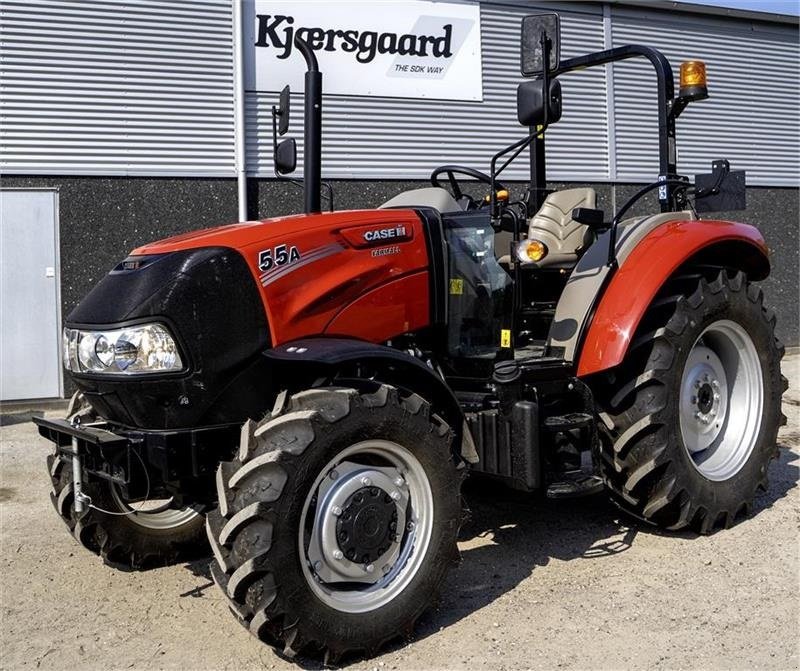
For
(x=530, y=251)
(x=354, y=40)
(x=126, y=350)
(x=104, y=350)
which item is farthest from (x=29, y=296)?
Result: (x=530, y=251)

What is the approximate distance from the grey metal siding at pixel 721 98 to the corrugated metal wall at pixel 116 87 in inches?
215

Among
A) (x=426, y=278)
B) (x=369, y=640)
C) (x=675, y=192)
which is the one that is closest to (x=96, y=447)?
(x=369, y=640)

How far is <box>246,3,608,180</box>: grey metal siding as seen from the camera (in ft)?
33.8

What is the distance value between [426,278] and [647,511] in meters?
1.64

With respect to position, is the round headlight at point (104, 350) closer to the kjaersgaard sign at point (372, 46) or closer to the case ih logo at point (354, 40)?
the kjaersgaard sign at point (372, 46)

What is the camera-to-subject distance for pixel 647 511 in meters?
4.48

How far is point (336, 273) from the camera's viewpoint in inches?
152

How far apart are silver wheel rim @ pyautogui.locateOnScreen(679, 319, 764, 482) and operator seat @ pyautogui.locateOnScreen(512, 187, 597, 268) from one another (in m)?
0.84

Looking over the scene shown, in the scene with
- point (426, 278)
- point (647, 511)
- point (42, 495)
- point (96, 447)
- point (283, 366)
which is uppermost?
point (426, 278)

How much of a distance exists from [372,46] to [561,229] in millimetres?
6149

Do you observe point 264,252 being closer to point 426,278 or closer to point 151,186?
point 426,278

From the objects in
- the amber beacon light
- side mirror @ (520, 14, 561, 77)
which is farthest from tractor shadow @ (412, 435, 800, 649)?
the amber beacon light

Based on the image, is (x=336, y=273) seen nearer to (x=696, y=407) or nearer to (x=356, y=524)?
(x=356, y=524)

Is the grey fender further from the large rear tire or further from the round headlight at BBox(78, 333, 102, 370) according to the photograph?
the round headlight at BBox(78, 333, 102, 370)
